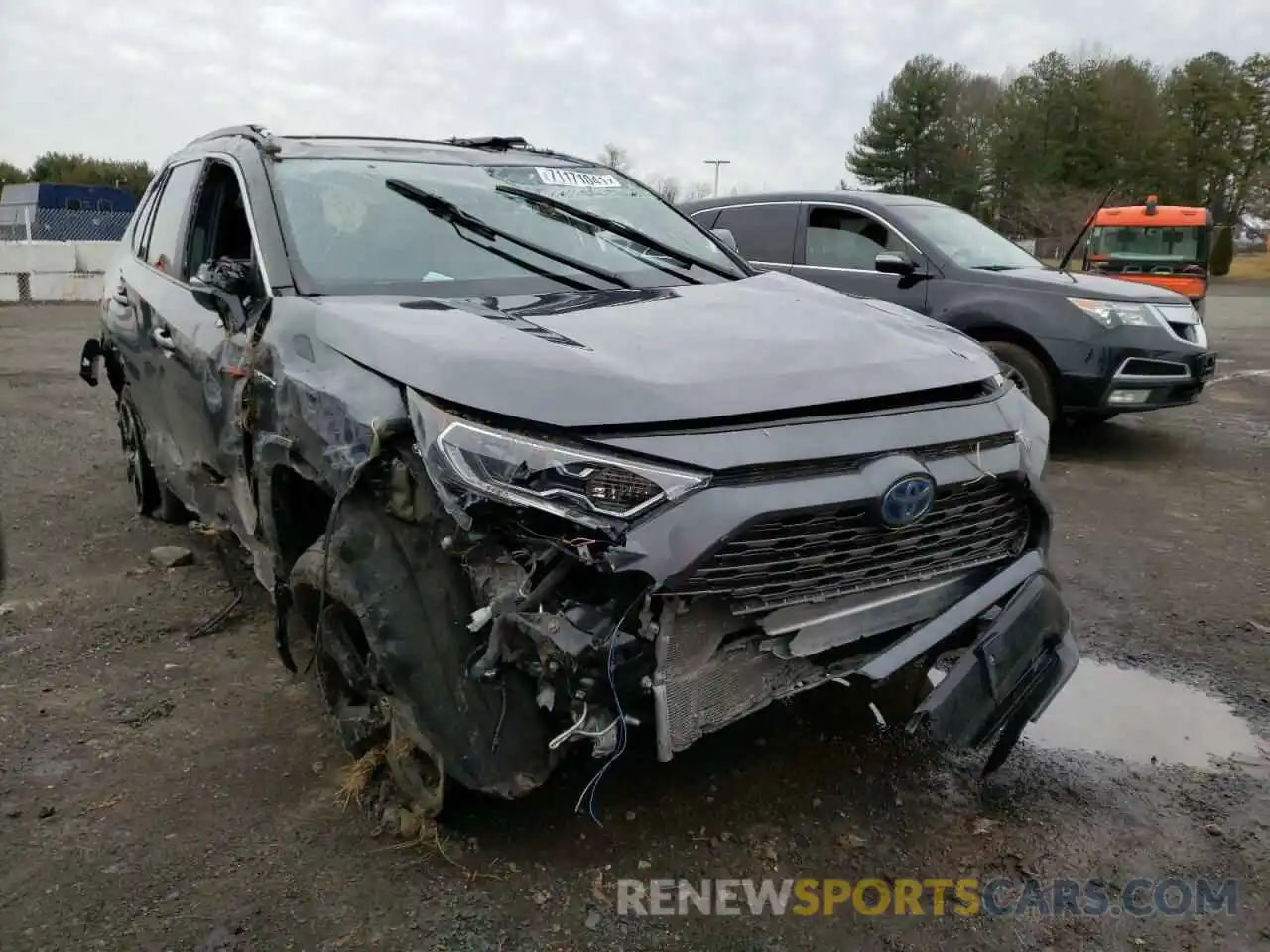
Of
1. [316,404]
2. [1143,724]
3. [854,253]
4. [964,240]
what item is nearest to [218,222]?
[316,404]

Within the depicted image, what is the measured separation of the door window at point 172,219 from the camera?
14.2ft

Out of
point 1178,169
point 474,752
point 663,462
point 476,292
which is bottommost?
point 474,752

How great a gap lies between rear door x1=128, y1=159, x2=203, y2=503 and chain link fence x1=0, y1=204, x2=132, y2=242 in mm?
22751

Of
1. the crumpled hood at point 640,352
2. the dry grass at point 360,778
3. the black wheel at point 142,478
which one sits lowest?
the dry grass at point 360,778

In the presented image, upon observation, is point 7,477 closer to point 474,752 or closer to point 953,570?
point 474,752

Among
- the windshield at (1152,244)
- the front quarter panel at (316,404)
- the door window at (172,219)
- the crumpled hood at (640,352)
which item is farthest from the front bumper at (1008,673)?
the windshield at (1152,244)

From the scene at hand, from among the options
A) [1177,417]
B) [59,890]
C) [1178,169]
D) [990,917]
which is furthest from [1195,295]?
[1178,169]

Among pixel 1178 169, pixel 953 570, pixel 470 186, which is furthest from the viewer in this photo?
pixel 1178 169

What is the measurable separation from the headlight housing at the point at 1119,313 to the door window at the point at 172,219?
5.67 m

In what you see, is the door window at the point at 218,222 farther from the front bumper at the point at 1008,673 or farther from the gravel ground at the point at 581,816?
the front bumper at the point at 1008,673

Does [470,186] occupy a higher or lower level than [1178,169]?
lower

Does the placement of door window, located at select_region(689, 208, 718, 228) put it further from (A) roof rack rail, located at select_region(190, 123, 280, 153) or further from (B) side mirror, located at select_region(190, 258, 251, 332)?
(B) side mirror, located at select_region(190, 258, 251, 332)

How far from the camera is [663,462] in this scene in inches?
87.3

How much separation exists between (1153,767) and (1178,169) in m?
54.8
